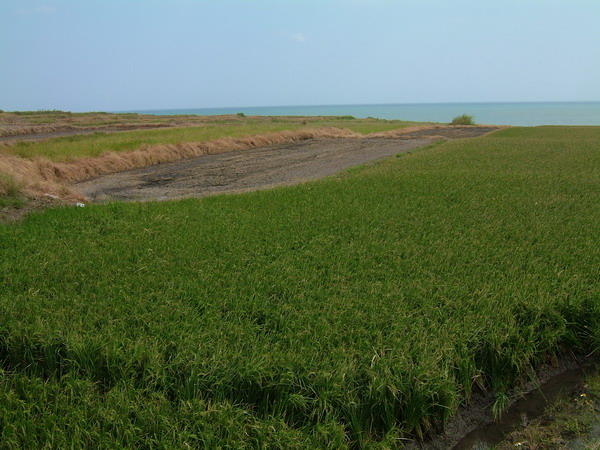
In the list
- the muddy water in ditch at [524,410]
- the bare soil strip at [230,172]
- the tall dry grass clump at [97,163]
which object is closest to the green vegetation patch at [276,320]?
the muddy water in ditch at [524,410]

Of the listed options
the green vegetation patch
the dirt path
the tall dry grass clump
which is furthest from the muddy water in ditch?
the tall dry grass clump

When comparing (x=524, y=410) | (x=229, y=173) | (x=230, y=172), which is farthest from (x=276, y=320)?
(x=230, y=172)

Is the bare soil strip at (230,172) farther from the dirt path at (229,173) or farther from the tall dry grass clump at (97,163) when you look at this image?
the tall dry grass clump at (97,163)

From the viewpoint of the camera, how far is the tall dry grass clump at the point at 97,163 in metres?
9.18

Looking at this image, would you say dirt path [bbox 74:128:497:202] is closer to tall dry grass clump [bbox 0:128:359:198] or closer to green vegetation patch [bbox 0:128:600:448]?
tall dry grass clump [bbox 0:128:359:198]

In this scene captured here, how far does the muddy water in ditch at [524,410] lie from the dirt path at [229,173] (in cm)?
771

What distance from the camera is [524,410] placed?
3398 millimetres

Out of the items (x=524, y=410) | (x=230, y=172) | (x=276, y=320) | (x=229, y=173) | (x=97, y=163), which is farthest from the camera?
(x=230, y=172)

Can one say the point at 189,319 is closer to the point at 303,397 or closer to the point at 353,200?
the point at 303,397

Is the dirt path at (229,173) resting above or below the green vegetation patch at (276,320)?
above

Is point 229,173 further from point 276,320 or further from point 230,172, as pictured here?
point 276,320

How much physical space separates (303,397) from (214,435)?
1.83 feet

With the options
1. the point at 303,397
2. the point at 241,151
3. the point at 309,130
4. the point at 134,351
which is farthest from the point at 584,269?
the point at 309,130

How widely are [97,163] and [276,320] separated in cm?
1139
